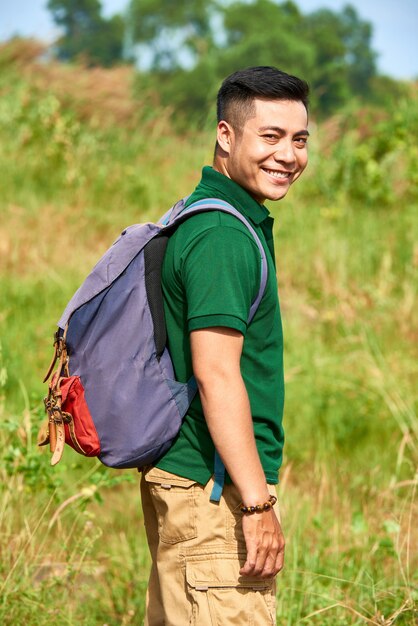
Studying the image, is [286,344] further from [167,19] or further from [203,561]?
[167,19]

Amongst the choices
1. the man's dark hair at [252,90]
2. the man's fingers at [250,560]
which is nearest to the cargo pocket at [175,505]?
the man's fingers at [250,560]

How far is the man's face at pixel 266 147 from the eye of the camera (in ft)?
7.00

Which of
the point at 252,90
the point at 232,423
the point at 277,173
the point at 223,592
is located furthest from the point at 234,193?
the point at 223,592

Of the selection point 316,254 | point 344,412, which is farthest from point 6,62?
point 344,412

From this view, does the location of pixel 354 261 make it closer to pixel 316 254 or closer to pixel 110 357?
pixel 316 254

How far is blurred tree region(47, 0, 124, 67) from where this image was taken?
5334cm

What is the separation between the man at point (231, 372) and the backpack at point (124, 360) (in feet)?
0.12

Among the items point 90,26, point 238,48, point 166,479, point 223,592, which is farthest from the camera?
point 90,26

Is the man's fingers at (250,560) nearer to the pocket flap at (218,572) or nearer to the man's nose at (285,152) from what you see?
the pocket flap at (218,572)

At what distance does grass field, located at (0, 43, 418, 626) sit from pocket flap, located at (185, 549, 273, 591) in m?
0.51

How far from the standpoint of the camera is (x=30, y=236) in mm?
7480

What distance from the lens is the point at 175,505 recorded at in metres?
2.09

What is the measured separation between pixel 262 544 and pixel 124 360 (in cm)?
53

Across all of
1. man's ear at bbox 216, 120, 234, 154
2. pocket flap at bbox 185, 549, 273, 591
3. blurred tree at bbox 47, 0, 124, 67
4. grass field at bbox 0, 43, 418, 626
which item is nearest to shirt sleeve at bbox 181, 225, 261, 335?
man's ear at bbox 216, 120, 234, 154
